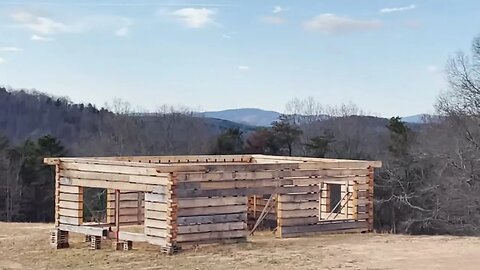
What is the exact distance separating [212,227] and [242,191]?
1022 mm

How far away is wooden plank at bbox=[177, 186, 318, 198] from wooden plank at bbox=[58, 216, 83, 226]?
2990mm

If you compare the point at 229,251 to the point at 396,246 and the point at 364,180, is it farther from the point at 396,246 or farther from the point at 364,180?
the point at 364,180

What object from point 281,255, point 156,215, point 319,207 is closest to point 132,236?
point 156,215

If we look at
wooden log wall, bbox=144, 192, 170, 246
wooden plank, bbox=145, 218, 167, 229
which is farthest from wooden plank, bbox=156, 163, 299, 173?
wooden plank, bbox=145, 218, 167, 229

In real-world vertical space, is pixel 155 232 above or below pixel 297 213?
below

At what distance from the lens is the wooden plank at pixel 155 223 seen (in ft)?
46.9

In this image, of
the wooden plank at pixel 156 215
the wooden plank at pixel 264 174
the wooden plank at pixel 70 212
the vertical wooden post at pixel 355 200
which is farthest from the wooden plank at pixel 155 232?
the vertical wooden post at pixel 355 200

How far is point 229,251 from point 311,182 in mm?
3164

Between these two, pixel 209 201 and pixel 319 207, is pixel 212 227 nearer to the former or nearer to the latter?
pixel 209 201

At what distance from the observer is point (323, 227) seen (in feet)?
55.3

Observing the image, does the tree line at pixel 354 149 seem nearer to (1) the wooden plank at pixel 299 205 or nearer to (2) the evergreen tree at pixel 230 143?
(2) the evergreen tree at pixel 230 143

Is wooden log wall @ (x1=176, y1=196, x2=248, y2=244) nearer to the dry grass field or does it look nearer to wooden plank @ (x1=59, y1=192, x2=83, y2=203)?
the dry grass field

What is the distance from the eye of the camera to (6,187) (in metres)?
41.1

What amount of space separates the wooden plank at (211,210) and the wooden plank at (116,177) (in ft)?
2.34
